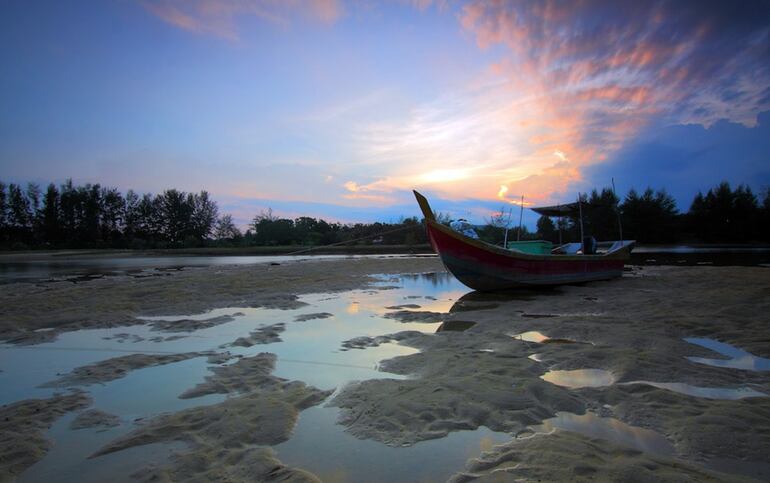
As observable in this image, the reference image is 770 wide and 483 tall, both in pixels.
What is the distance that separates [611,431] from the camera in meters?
2.90

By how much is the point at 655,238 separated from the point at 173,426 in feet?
219

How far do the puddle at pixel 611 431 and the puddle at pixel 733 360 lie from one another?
2.42m

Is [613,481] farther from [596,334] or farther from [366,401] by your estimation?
[596,334]

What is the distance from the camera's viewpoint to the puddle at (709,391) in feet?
11.6

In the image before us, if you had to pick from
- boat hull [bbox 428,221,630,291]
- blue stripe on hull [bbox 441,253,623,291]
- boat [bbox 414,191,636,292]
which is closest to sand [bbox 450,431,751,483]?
boat [bbox 414,191,636,292]

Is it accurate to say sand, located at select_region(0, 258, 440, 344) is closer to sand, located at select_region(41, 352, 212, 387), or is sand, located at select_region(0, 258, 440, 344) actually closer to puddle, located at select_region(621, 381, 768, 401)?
sand, located at select_region(41, 352, 212, 387)

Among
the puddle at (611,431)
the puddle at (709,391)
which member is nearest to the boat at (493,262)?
the puddle at (709,391)

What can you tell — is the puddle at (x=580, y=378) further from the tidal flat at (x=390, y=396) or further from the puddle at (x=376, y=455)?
the puddle at (x=376, y=455)

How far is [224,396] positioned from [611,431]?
341 centimetres

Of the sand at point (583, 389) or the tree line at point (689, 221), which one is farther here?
the tree line at point (689, 221)

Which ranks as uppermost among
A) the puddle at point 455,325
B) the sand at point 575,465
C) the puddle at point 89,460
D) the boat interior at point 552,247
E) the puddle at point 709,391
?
the boat interior at point 552,247

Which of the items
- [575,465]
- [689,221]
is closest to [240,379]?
[575,465]

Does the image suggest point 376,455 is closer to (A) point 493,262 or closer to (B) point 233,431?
(B) point 233,431

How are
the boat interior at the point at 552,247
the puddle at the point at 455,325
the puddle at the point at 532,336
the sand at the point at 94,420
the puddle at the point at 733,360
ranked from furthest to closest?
1. the boat interior at the point at 552,247
2. the puddle at the point at 455,325
3. the puddle at the point at 532,336
4. the puddle at the point at 733,360
5. the sand at the point at 94,420
